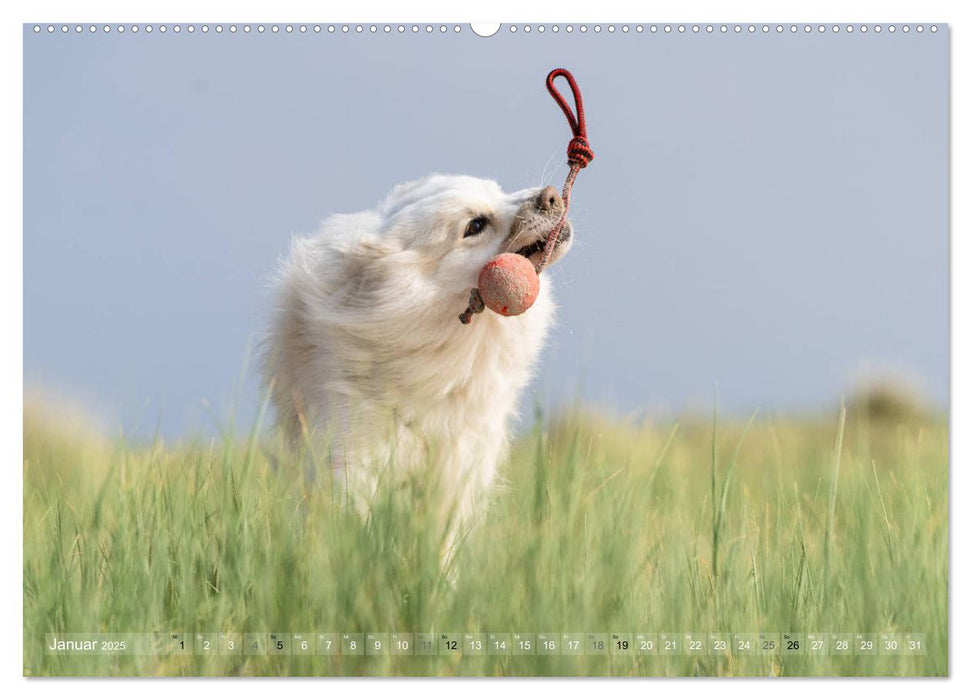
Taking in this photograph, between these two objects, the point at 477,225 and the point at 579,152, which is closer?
the point at 579,152

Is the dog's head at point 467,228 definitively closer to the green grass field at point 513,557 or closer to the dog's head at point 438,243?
the dog's head at point 438,243

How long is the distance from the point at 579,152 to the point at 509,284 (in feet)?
1.83

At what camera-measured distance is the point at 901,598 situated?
3656 millimetres

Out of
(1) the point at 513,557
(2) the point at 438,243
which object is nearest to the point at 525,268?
(2) the point at 438,243

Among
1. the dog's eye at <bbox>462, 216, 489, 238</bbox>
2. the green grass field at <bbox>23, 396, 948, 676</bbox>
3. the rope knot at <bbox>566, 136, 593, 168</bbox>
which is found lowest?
the green grass field at <bbox>23, 396, 948, 676</bbox>

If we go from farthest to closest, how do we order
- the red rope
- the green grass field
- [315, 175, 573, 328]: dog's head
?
[315, 175, 573, 328]: dog's head, the red rope, the green grass field

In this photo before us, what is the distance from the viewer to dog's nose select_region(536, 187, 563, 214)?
4016 millimetres

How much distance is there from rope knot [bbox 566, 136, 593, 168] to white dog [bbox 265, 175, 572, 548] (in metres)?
0.14

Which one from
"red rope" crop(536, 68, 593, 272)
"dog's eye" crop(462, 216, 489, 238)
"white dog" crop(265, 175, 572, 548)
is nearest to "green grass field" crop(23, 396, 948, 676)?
"white dog" crop(265, 175, 572, 548)

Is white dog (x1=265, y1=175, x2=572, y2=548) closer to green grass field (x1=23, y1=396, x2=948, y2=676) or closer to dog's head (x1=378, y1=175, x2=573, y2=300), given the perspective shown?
dog's head (x1=378, y1=175, x2=573, y2=300)

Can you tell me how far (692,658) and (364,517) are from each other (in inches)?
44.1

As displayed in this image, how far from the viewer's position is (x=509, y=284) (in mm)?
3846

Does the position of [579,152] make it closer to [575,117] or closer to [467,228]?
[575,117]

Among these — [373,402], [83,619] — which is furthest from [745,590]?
[83,619]
